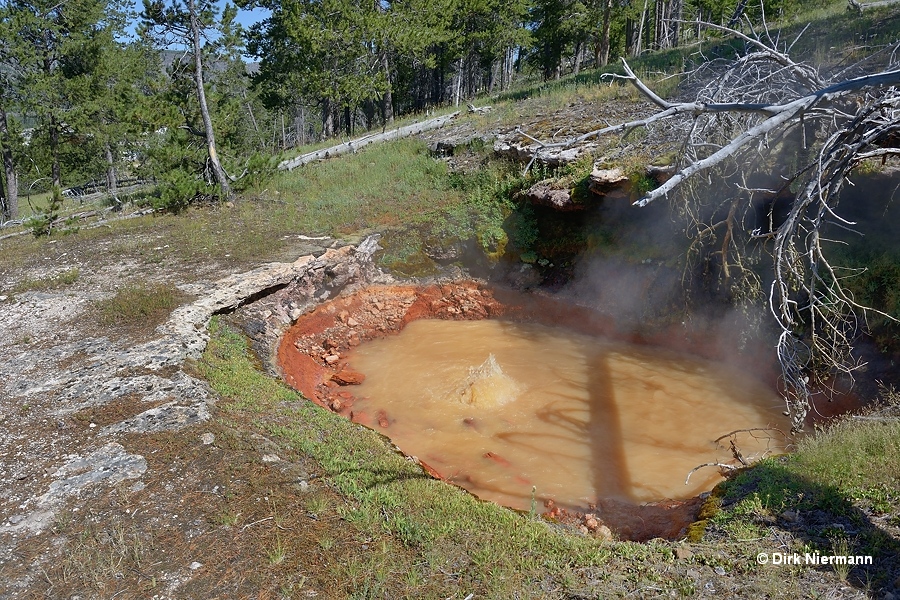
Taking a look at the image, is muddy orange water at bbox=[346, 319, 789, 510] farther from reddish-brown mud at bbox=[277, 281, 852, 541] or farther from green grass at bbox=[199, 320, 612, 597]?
green grass at bbox=[199, 320, 612, 597]

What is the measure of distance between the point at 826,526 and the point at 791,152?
6400 mm

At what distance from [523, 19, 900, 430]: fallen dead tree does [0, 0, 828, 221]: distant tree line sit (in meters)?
1.05

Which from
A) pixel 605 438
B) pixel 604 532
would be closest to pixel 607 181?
pixel 605 438

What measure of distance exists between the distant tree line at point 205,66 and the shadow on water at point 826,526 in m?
4.26

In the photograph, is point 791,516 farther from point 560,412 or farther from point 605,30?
point 605,30

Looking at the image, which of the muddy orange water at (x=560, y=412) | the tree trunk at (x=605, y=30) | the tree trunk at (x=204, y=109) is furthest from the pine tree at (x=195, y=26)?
the tree trunk at (x=605, y=30)

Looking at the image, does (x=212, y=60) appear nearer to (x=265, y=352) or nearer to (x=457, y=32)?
(x=265, y=352)

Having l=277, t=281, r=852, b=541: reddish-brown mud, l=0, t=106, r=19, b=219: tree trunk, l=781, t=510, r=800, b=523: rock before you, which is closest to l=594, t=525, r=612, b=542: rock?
l=277, t=281, r=852, b=541: reddish-brown mud

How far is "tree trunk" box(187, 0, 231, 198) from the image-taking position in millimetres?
12664

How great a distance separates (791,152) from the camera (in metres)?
8.16

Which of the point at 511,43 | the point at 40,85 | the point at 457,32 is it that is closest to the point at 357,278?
the point at 40,85

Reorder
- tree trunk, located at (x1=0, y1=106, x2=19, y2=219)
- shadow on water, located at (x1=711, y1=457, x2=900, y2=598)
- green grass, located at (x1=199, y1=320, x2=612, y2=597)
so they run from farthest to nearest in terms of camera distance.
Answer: tree trunk, located at (x1=0, y1=106, x2=19, y2=219) < green grass, located at (x1=199, y1=320, x2=612, y2=597) < shadow on water, located at (x1=711, y1=457, x2=900, y2=598)

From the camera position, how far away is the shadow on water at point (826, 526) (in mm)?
3295

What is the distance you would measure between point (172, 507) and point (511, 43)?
Result: 104 ft
